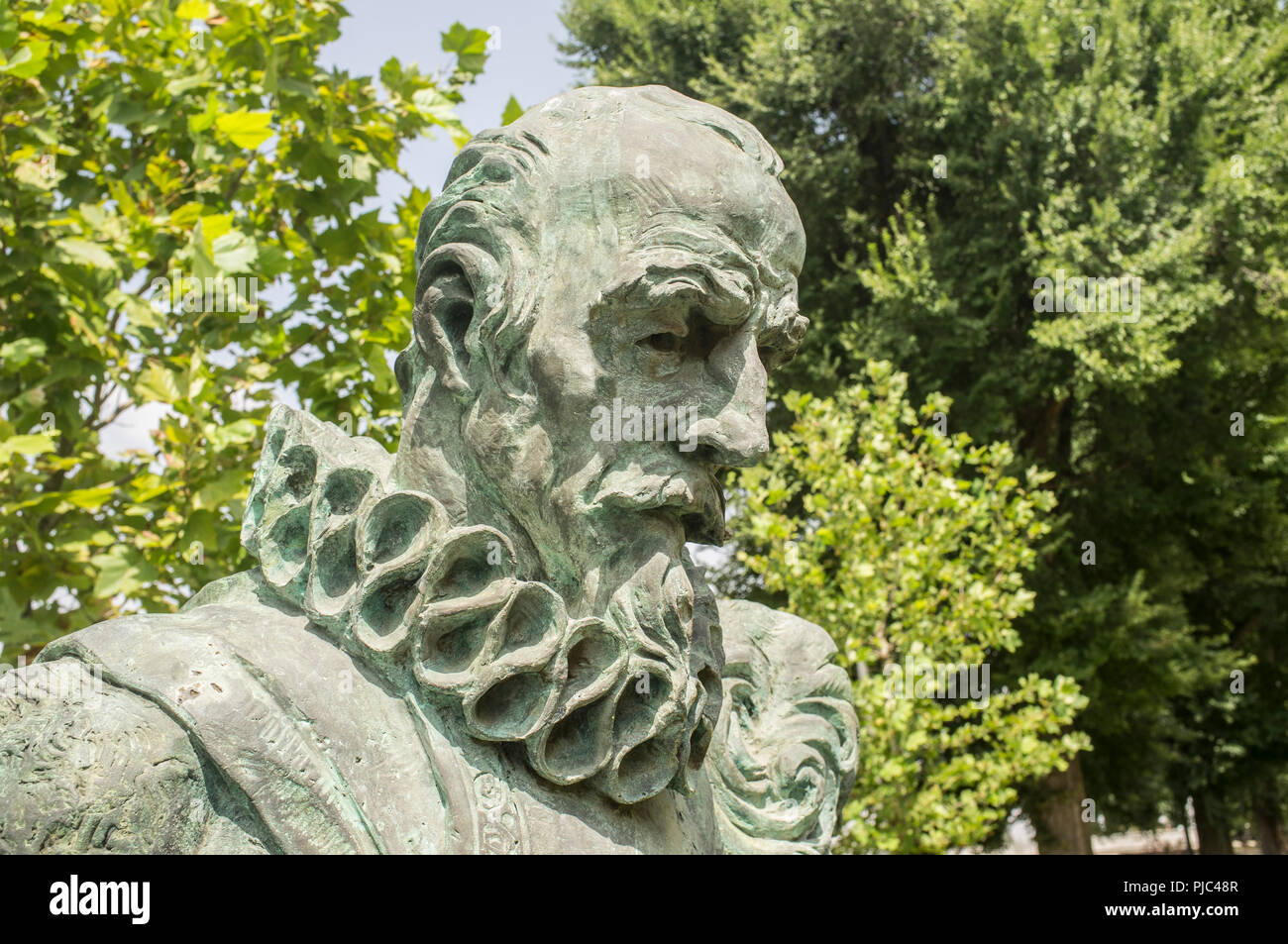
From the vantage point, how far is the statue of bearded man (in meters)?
2.13

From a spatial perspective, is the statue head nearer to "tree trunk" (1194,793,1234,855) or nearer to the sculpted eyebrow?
the sculpted eyebrow

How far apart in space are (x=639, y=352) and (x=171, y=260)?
3258mm

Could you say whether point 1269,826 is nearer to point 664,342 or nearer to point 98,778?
point 664,342

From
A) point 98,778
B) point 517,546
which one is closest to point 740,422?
point 517,546

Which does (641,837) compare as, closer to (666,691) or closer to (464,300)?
(666,691)

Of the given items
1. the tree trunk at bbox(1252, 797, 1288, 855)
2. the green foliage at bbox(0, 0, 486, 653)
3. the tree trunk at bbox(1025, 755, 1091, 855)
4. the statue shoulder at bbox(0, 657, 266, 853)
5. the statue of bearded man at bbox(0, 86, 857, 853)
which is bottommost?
the tree trunk at bbox(1252, 797, 1288, 855)

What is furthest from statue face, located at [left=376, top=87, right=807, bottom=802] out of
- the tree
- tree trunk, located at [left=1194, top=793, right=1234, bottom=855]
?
tree trunk, located at [left=1194, top=793, right=1234, bottom=855]

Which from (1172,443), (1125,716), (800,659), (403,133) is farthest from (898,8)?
(800,659)

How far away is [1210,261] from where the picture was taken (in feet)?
41.7

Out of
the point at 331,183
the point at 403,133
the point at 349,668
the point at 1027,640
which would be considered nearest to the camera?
the point at 349,668

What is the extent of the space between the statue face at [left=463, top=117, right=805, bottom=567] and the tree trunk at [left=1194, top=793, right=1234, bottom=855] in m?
17.3

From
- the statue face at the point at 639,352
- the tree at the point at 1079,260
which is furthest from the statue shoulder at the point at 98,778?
the tree at the point at 1079,260

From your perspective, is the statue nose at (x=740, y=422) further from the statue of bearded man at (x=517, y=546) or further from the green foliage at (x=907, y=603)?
the green foliage at (x=907, y=603)

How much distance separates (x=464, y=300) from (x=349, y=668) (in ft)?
2.37
